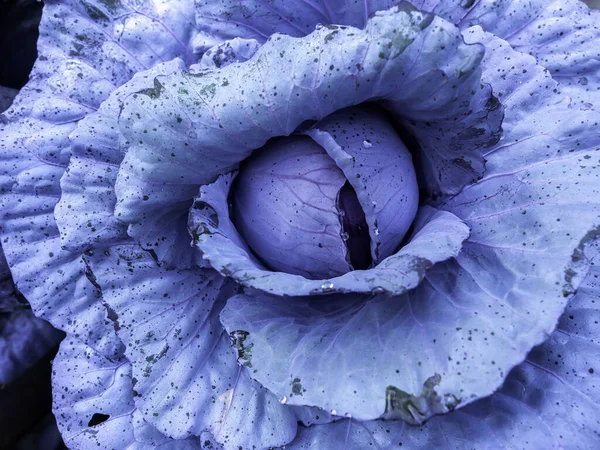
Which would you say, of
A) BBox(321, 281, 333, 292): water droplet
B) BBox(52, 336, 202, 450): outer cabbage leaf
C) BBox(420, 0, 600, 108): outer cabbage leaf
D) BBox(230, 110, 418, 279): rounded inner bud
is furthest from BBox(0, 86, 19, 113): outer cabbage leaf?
BBox(420, 0, 600, 108): outer cabbage leaf

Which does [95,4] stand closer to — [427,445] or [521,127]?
[521,127]

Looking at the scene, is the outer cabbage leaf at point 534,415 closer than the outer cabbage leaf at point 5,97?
Yes

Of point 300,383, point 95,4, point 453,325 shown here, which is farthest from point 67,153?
point 453,325

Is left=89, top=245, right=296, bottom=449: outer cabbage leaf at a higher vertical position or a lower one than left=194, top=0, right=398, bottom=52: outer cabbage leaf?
lower

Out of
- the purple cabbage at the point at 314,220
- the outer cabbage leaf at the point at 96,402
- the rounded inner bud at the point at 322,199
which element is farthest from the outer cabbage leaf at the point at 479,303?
the outer cabbage leaf at the point at 96,402

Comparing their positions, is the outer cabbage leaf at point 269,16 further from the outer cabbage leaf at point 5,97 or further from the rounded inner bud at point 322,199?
the outer cabbage leaf at point 5,97

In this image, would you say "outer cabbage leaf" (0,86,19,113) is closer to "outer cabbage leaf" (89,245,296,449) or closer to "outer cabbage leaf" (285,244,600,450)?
"outer cabbage leaf" (89,245,296,449)

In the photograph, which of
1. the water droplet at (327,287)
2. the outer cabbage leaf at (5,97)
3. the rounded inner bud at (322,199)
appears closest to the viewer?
the water droplet at (327,287)

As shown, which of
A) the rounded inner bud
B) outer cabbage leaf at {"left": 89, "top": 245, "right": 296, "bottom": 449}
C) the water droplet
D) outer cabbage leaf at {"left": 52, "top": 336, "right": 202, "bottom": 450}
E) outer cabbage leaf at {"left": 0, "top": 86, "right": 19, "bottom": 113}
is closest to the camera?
the water droplet

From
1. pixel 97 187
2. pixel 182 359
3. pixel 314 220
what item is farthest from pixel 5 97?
pixel 314 220
